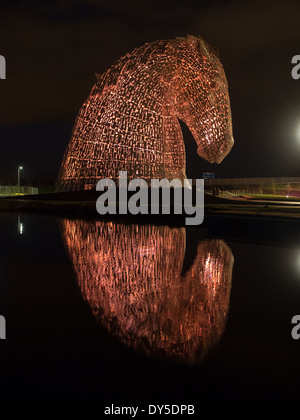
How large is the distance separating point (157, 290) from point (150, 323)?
1504 mm

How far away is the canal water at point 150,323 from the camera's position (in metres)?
3.70

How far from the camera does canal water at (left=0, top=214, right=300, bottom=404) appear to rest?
3.70 m

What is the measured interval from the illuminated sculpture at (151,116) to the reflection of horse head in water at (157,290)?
403 inches

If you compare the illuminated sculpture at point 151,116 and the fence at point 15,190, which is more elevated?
the illuminated sculpture at point 151,116

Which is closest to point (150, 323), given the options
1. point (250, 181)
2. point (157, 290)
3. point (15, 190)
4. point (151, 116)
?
point (157, 290)

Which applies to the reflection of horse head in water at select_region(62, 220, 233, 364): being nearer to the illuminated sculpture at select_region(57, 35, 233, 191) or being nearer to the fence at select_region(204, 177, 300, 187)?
the illuminated sculpture at select_region(57, 35, 233, 191)

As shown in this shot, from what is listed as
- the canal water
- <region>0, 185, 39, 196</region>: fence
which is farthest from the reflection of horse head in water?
<region>0, 185, 39, 196</region>: fence

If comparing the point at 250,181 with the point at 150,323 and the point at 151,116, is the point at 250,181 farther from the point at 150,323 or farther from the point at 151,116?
the point at 150,323

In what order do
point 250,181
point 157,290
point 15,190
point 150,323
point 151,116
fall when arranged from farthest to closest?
point 250,181 → point 15,190 → point 151,116 → point 157,290 → point 150,323

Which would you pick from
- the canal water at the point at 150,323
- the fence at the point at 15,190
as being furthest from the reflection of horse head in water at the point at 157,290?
the fence at the point at 15,190

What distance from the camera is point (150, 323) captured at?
513 centimetres

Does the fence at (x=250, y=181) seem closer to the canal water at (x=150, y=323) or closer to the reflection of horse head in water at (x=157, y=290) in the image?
the reflection of horse head in water at (x=157, y=290)

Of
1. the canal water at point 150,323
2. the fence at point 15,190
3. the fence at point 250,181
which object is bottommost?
the canal water at point 150,323

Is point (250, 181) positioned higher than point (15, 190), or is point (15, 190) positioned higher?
point (250, 181)
